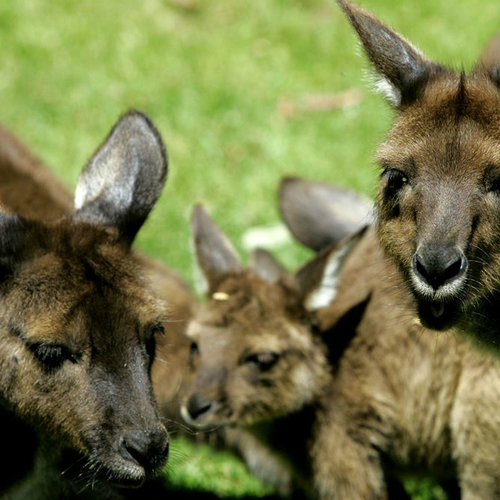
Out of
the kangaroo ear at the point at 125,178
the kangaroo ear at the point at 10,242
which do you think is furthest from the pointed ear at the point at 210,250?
the kangaroo ear at the point at 10,242

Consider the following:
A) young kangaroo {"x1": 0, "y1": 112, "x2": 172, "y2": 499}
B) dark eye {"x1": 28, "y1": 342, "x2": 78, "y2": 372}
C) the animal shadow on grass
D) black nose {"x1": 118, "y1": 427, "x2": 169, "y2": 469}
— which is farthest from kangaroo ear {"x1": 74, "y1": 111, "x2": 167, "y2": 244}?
the animal shadow on grass

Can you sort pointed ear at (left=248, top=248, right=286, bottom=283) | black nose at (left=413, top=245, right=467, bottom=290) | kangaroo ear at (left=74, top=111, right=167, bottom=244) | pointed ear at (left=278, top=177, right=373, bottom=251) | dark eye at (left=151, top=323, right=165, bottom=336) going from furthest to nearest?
pointed ear at (left=278, top=177, right=373, bottom=251) < pointed ear at (left=248, top=248, right=286, bottom=283) < kangaroo ear at (left=74, top=111, right=167, bottom=244) < dark eye at (left=151, top=323, right=165, bottom=336) < black nose at (left=413, top=245, right=467, bottom=290)

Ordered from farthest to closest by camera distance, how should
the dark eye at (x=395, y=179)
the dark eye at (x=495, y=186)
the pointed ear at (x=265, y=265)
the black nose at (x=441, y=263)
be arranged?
1. the pointed ear at (x=265, y=265)
2. the dark eye at (x=395, y=179)
3. the dark eye at (x=495, y=186)
4. the black nose at (x=441, y=263)

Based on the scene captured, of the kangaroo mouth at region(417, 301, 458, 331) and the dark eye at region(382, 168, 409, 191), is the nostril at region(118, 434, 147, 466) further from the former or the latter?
the dark eye at region(382, 168, 409, 191)

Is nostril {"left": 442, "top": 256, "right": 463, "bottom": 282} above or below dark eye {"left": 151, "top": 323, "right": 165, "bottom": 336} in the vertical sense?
above

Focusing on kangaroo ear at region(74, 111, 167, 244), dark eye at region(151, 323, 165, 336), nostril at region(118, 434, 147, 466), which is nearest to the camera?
nostril at region(118, 434, 147, 466)

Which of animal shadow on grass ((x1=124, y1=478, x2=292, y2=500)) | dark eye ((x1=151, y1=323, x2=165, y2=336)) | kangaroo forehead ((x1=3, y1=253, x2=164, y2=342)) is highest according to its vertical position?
kangaroo forehead ((x1=3, y1=253, x2=164, y2=342))

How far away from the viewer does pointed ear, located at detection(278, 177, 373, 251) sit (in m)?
7.83

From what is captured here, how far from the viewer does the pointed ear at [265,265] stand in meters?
7.49

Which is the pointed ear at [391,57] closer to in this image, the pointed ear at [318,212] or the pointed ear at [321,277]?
the pointed ear at [321,277]

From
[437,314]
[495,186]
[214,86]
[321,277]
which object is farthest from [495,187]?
[214,86]

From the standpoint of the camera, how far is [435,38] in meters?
12.3

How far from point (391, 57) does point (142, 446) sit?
2328 mm

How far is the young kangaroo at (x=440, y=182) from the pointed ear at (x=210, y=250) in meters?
1.70
